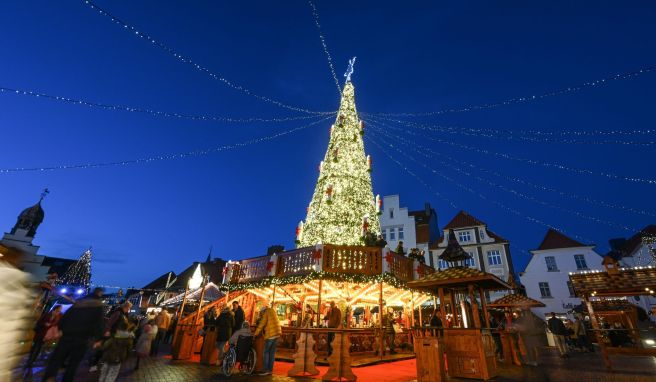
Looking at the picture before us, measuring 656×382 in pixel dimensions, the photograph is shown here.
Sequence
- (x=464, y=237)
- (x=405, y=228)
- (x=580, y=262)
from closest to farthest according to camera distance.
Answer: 1. (x=580, y=262)
2. (x=464, y=237)
3. (x=405, y=228)

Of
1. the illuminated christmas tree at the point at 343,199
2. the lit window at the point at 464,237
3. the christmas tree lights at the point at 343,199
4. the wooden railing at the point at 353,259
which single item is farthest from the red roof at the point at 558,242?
the wooden railing at the point at 353,259

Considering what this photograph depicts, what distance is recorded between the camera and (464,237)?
31188 millimetres

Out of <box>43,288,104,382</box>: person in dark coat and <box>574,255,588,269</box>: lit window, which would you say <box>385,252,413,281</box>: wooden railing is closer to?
<box>43,288,104,382</box>: person in dark coat

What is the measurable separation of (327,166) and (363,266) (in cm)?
693

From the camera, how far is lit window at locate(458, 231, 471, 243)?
30906 millimetres

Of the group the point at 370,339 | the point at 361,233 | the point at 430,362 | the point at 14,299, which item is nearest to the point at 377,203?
the point at 361,233

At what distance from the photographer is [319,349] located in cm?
1210

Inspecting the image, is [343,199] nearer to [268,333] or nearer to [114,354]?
[268,333]

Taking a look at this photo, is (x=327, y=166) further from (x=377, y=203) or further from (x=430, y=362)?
(x=430, y=362)

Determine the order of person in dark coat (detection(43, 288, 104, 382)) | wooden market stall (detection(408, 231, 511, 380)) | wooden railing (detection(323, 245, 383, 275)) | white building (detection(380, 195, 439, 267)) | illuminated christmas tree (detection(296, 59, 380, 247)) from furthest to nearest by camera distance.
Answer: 1. white building (detection(380, 195, 439, 267))
2. illuminated christmas tree (detection(296, 59, 380, 247))
3. wooden railing (detection(323, 245, 383, 275))
4. wooden market stall (detection(408, 231, 511, 380))
5. person in dark coat (detection(43, 288, 104, 382))

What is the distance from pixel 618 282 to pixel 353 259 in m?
8.99

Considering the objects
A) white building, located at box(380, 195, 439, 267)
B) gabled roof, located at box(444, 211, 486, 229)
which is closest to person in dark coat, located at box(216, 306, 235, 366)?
white building, located at box(380, 195, 439, 267)

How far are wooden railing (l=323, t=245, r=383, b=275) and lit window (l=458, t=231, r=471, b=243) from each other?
2217 cm

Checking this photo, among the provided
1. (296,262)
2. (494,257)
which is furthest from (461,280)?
(494,257)
